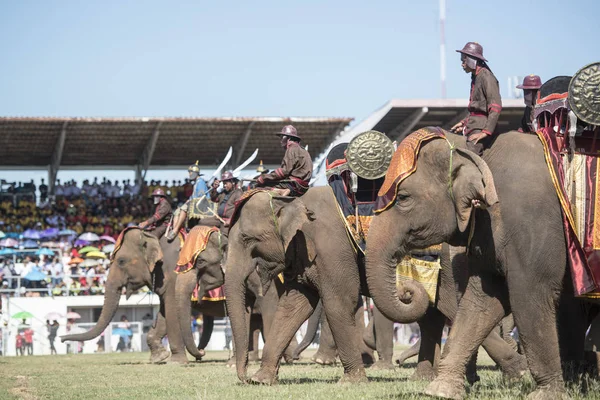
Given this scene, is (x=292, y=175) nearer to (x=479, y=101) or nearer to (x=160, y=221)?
(x=479, y=101)

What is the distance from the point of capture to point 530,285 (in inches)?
348

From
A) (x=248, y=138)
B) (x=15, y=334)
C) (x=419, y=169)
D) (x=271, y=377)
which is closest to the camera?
(x=419, y=169)

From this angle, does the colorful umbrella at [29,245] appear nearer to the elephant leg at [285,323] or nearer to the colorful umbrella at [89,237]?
the colorful umbrella at [89,237]

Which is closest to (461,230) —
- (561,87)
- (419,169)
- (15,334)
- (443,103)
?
(419,169)

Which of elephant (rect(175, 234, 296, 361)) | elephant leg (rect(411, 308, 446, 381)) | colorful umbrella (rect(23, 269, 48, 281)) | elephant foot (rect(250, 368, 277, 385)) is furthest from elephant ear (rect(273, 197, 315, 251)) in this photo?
colorful umbrella (rect(23, 269, 48, 281))

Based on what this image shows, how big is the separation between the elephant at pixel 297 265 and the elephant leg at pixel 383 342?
4188 mm

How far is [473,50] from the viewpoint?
33.4ft

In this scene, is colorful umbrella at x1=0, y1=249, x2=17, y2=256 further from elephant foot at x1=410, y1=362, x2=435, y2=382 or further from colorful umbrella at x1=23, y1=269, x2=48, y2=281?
elephant foot at x1=410, y1=362, x2=435, y2=382

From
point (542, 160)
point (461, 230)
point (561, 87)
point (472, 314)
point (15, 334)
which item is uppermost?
point (561, 87)

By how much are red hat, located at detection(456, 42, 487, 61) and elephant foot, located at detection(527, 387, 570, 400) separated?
3410mm

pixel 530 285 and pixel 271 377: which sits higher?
pixel 530 285

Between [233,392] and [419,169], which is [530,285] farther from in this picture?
[233,392]

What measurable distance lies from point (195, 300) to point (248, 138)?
77.6ft

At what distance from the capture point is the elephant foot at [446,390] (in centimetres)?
881
